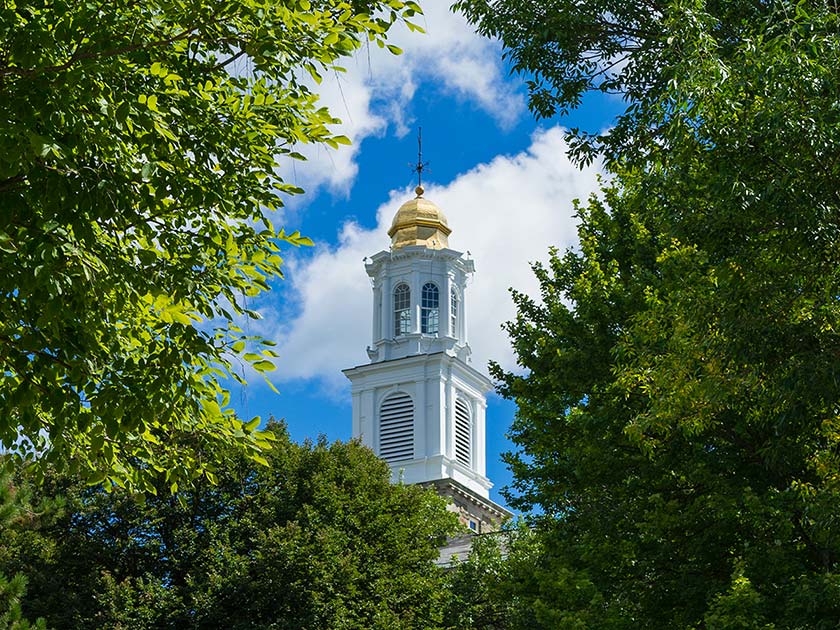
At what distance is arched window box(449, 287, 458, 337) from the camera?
7275 cm

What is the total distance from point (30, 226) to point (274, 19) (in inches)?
107

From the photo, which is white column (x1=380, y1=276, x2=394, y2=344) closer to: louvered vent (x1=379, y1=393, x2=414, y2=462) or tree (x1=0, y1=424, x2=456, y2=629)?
louvered vent (x1=379, y1=393, x2=414, y2=462)

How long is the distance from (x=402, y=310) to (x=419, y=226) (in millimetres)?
5017

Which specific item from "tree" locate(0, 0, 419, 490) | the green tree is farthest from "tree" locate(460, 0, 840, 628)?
→ the green tree

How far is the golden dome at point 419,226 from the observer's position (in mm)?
73537

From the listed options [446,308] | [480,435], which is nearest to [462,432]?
[480,435]

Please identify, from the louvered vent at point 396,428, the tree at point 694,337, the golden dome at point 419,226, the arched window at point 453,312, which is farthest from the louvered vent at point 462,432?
the tree at point 694,337

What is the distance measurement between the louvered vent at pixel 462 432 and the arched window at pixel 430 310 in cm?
439

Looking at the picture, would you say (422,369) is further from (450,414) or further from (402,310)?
(402,310)

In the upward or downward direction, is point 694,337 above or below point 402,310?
below

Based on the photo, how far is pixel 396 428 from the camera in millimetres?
71438

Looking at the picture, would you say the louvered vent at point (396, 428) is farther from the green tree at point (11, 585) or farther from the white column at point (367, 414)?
the green tree at point (11, 585)

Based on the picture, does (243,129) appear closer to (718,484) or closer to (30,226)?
(30,226)

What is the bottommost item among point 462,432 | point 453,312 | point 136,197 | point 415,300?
point 136,197
